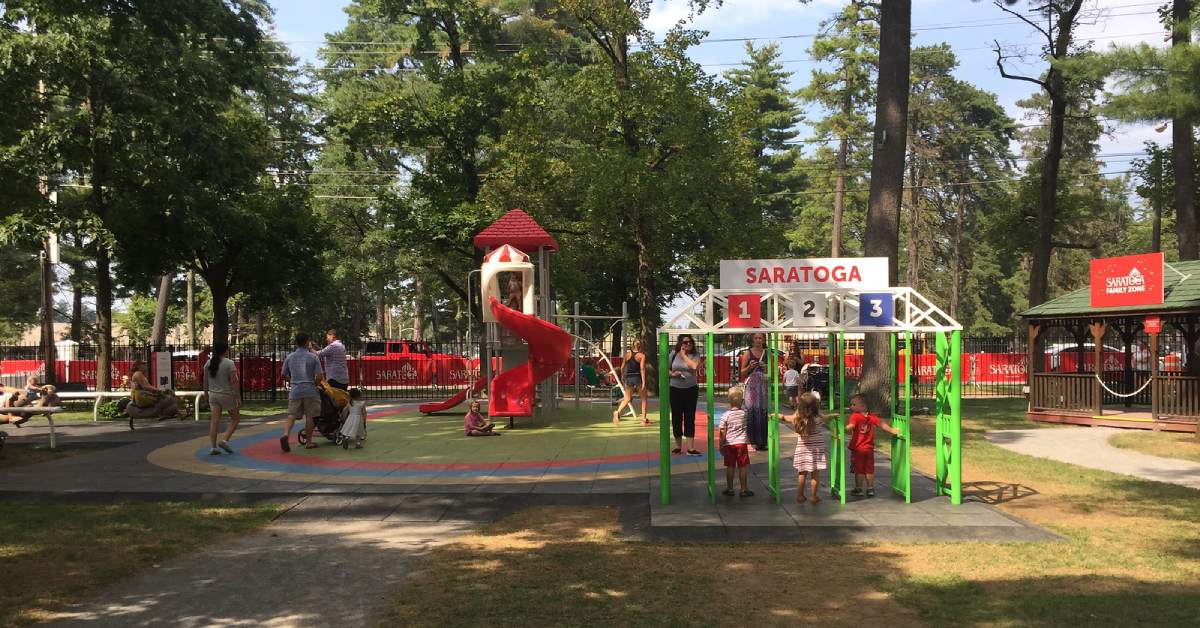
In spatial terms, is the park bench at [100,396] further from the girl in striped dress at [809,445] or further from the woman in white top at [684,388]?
the girl in striped dress at [809,445]

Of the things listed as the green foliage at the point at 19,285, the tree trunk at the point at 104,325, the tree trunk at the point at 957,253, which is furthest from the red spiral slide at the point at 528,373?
the tree trunk at the point at 957,253

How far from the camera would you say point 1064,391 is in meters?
20.1

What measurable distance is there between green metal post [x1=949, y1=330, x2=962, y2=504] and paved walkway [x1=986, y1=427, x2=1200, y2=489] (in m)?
3.98

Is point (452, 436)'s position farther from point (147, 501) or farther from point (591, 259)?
point (591, 259)

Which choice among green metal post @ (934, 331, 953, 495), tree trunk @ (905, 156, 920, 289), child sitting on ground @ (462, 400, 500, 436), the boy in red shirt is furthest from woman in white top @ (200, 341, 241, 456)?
tree trunk @ (905, 156, 920, 289)

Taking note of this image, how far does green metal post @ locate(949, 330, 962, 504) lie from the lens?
880cm

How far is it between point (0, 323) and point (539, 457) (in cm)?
5232

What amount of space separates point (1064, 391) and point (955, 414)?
1332 cm

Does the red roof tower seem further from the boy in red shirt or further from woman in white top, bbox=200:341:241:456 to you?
the boy in red shirt

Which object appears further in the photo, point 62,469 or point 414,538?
point 62,469

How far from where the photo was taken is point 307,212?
25969mm

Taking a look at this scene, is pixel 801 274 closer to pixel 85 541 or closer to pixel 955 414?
pixel 955 414

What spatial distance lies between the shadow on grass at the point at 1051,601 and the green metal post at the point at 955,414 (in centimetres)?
248

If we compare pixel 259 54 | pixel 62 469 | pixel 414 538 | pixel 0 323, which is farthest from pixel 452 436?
pixel 0 323
